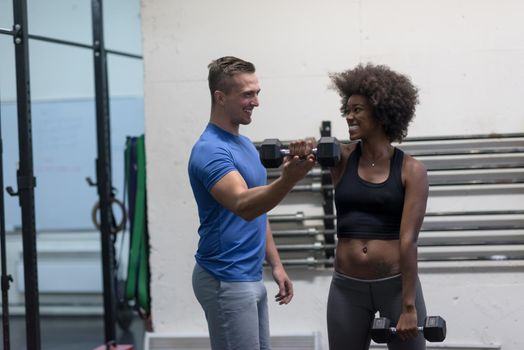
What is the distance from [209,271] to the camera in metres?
2.21

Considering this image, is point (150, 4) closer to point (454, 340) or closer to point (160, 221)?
point (160, 221)

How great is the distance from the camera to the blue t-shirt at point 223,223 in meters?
2.14

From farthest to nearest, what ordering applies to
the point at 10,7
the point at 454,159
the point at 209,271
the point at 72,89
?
the point at 72,89 → the point at 454,159 → the point at 10,7 → the point at 209,271

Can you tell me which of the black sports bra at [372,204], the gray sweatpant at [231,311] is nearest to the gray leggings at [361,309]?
the black sports bra at [372,204]

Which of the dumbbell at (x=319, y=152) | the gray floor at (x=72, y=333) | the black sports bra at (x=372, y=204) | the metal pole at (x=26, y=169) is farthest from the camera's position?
the gray floor at (x=72, y=333)

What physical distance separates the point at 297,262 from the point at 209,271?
130 cm

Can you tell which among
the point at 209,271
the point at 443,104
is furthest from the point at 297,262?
the point at 209,271

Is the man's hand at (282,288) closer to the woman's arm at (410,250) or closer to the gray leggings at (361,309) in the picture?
the gray leggings at (361,309)

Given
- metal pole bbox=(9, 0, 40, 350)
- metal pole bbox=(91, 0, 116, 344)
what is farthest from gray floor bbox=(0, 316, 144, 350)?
metal pole bbox=(9, 0, 40, 350)

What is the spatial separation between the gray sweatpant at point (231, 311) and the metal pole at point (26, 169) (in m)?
0.98

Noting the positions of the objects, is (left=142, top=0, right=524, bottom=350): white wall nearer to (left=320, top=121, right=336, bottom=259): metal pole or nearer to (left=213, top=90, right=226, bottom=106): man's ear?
(left=320, top=121, right=336, bottom=259): metal pole

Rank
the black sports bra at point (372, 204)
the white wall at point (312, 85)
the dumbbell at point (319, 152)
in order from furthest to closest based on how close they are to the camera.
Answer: the white wall at point (312, 85) → the black sports bra at point (372, 204) → the dumbbell at point (319, 152)

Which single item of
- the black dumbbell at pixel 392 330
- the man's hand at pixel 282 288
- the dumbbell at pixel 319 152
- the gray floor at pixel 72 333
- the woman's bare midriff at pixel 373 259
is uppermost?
the dumbbell at pixel 319 152

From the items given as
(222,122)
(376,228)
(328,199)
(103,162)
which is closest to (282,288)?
(376,228)
